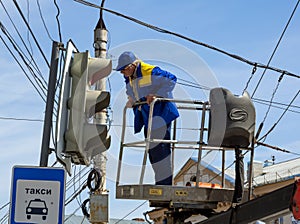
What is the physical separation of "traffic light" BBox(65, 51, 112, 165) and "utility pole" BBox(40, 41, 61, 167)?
0.99 ft

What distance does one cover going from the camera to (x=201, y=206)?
802 centimetres

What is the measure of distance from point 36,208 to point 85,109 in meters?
1.03

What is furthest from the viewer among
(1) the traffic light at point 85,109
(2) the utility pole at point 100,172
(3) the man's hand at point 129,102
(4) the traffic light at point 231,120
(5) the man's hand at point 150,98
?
(2) the utility pole at point 100,172

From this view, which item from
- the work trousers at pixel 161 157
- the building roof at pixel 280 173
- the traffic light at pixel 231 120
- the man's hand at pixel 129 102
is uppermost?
the man's hand at pixel 129 102

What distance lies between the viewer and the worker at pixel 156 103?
8180mm

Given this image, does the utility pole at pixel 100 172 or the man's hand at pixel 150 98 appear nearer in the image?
the man's hand at pixel 150 98

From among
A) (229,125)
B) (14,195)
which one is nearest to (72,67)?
→ (14,195)

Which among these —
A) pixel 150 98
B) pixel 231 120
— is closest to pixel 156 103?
pixel 150 98

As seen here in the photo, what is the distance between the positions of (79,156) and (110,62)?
93 centimetres

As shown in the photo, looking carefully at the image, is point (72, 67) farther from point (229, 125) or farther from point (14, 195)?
point (229, 125)

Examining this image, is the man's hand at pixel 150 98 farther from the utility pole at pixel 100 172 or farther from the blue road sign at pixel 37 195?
the utility pole at pixel 100 172

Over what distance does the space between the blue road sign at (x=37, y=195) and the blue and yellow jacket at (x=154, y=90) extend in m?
2.32

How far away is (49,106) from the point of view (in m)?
6.96

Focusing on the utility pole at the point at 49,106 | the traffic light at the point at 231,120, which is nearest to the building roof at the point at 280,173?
the traffic light at the point at 231,120
